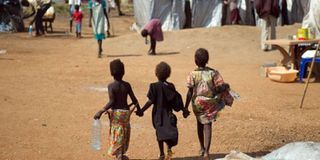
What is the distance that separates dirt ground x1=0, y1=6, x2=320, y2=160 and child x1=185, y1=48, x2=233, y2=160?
47 cm

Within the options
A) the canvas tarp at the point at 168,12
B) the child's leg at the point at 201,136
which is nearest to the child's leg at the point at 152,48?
the canvas tarp at the point at 168,12

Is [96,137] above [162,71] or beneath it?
beneath

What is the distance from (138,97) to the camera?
8.05 m

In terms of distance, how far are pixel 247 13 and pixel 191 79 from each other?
49.0ft

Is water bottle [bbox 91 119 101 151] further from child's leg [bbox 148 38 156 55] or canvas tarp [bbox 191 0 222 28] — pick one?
canvas tarp [bbox 191 0 222 28]

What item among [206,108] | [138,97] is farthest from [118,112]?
[138,97]

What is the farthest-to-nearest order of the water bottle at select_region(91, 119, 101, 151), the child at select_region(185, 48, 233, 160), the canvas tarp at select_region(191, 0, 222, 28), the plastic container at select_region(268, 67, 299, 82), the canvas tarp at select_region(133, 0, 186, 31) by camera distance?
the canvas tarp at select_region(191, 0, 222, 28) → the canvas tarp at select_region(133, 0, 186, 31) → the plastic container at select_region(268, 67, 299, 82) → the water bottle at select_region(91, 119, 101, 151) → the child at select_region(185, 48, 233, 160)

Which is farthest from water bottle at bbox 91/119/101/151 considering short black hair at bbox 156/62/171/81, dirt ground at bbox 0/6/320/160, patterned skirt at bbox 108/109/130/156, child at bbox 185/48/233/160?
child at bbox 185/48/233/160

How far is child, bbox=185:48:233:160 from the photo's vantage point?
4906 millimetres

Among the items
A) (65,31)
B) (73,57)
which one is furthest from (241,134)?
(65,31)

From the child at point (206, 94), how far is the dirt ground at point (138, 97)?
1.55 feet

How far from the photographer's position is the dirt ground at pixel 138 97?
5578 millimetres

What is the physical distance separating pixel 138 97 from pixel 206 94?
127 inches

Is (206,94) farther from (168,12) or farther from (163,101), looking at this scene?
(168,12)
